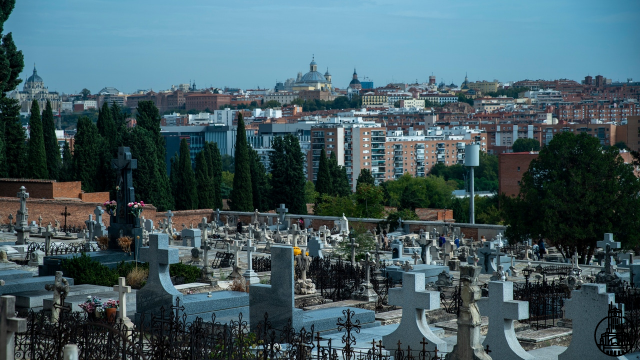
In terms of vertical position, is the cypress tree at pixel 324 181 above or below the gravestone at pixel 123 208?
below

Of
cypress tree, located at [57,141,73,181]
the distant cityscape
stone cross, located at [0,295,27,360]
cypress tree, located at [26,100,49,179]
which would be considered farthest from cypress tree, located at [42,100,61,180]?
the distant cityscape

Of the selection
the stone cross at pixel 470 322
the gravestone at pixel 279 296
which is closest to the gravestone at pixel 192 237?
the gravestone at pixel 279 296

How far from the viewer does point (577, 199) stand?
21.2 m

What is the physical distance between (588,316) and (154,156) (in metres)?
26.8

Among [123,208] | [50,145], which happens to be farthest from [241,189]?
→ [123,208]

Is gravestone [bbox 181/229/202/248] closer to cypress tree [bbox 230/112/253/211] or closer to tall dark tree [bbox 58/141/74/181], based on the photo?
cypress tree [bbox 230/112/253/211]

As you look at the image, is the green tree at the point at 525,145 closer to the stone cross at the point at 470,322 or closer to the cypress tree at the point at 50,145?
the cypress tree at the point at 50,145

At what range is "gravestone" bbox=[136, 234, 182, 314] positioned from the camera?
10.7m

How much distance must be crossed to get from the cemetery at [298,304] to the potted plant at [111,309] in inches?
2.3

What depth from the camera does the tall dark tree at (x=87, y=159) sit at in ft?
114

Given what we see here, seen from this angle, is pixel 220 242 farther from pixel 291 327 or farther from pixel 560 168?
pixel 291 327

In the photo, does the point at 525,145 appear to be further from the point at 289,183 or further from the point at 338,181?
the point at 289,183

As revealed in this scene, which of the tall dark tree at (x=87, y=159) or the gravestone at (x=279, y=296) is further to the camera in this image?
the tall dark tree at (x=87, y=159)

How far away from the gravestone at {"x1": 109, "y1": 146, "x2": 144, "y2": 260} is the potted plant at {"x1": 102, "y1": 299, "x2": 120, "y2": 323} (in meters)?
6.26
